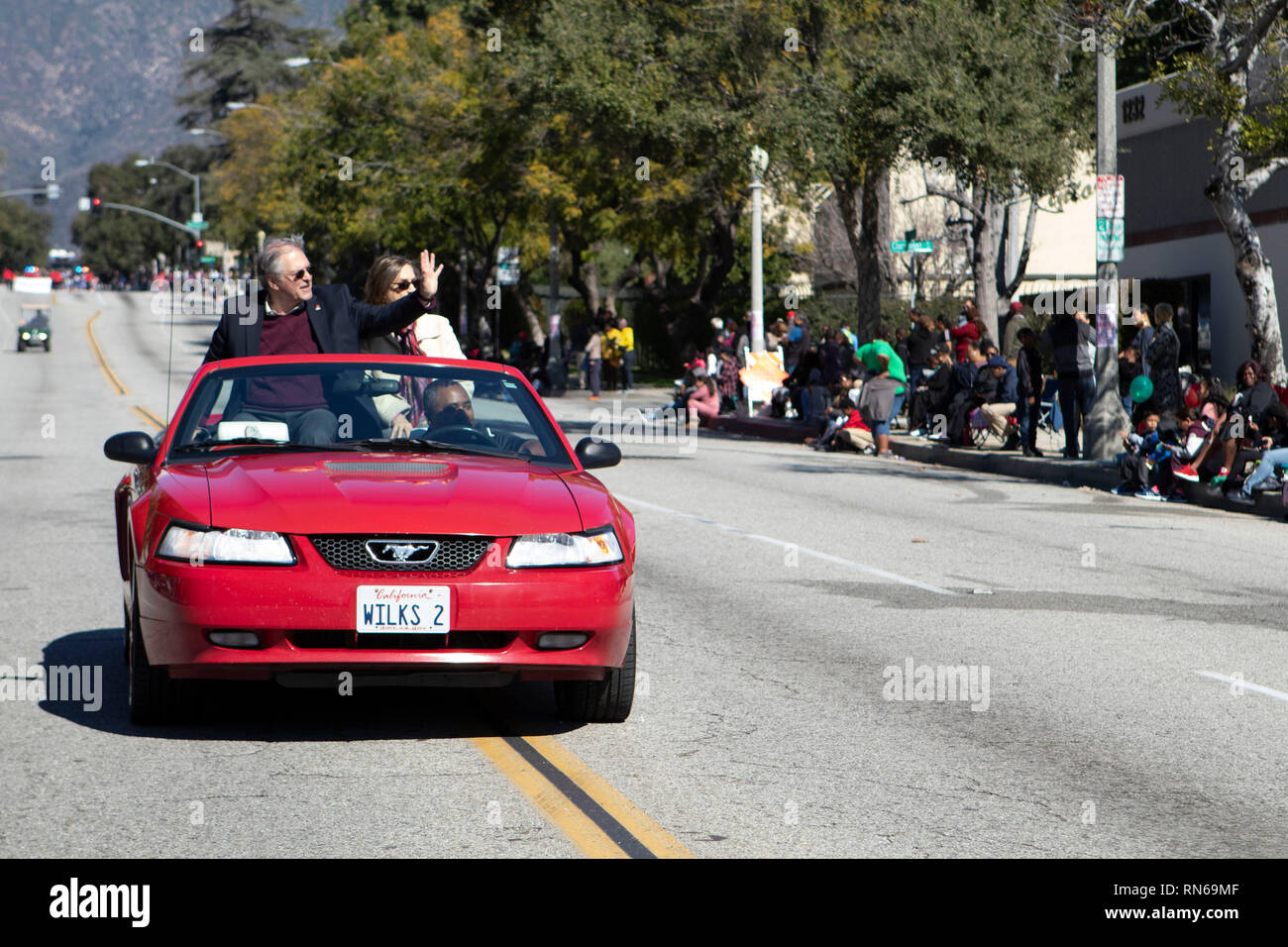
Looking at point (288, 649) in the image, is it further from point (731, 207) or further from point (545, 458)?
point (731, 207)

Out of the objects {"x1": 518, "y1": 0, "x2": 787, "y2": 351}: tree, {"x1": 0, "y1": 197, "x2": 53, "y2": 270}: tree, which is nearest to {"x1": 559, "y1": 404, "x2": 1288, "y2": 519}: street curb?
{"x1": 518, "y1": 0, "x2": 787, "y2": 351}: tree

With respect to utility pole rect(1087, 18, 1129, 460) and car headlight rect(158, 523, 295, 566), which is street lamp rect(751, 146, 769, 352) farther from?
car headlight rect(158, 523, 295, 566)

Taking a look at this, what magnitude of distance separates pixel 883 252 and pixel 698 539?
19108mm

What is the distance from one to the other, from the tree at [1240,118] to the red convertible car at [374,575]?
13970 mm

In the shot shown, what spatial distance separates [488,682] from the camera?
6.25 m

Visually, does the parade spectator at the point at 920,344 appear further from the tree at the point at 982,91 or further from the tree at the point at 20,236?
the tree at the point at 20,236

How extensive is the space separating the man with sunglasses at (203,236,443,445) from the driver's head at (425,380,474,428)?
0.25 metres

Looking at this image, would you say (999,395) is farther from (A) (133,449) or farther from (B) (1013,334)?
(A) (133,449)

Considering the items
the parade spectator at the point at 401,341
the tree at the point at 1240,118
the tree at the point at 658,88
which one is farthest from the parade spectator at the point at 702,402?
the parade spectator at the point at 401,341

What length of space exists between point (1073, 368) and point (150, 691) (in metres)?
16.2

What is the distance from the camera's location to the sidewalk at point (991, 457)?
17203 millimetres

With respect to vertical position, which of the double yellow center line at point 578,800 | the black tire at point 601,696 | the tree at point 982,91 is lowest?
the double yellow center line at point 578,800
